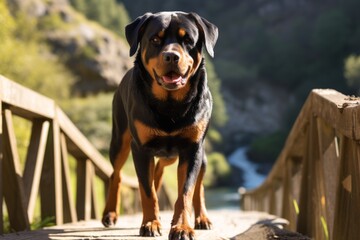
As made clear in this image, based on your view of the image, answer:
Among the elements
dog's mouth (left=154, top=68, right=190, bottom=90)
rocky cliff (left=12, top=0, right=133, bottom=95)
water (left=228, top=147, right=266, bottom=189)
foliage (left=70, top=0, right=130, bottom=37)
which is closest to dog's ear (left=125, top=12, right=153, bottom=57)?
dog's mouth (left=154, top=68, right=190, bottom=90)

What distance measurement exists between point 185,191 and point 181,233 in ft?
0.99

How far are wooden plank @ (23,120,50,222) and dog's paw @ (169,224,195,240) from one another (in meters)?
1.31

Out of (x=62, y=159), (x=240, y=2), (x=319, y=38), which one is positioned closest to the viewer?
(x=62, y=159)

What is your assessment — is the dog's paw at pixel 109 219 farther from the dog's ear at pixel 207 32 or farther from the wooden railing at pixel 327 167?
the dog's ear at pixel 207 32

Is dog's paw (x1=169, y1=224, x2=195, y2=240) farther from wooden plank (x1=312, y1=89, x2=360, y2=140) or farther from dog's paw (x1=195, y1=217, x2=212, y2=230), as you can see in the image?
wooden plank (x1=312, y1=89, x2=360, y2=140)

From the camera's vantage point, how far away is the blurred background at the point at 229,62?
31641 mm

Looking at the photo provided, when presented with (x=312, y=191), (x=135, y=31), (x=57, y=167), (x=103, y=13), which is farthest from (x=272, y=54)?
(x=135, y=31)

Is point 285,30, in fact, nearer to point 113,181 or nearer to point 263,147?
point 263,147

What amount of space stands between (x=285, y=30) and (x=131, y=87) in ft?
278

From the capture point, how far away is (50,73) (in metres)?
31.4

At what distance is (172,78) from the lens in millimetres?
3342

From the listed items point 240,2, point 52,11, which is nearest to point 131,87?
point 52,11

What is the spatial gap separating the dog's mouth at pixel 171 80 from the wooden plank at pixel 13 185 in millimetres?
1011

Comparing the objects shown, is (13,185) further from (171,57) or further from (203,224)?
(171,57)
